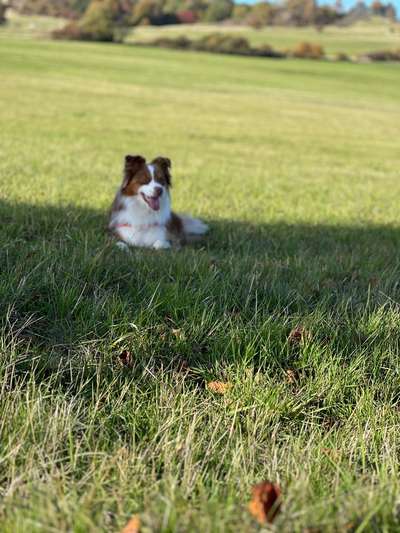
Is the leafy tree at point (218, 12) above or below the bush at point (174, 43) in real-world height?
above

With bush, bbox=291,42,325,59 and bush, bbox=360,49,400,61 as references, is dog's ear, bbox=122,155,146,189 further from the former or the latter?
bush, bbox=360,49,400,61

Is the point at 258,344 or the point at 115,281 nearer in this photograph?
the point at 258,344

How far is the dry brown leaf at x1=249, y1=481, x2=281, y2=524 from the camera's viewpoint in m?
1.89

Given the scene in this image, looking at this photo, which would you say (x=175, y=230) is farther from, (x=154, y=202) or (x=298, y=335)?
(x=298, y=335)

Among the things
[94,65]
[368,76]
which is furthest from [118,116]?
[368,76]

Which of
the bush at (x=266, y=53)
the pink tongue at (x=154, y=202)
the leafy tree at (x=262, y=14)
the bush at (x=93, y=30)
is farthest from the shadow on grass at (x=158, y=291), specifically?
the leafy tree at (x=262, y=14)

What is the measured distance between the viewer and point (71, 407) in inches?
97.8

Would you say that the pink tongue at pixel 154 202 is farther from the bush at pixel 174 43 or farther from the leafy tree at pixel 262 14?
the leafy tree at pixel 262 14

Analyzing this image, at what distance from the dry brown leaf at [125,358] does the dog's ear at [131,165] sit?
10.1 feet

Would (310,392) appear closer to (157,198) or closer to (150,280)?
(150,280)

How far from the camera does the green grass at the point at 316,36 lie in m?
95.3

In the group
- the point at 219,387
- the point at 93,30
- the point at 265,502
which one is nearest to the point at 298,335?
the point at 219,387

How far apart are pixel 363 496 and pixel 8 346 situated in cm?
168

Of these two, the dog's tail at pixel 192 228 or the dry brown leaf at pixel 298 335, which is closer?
the dry brown leaf at pixel 298 335
